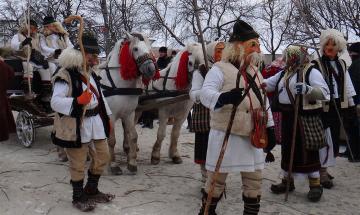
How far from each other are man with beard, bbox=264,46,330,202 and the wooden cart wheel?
14.7ft

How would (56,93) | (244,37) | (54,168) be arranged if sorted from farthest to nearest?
(54,168) < (56,93) < (244,37)

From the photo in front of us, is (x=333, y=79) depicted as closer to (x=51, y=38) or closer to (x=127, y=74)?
(x=127, y=74)

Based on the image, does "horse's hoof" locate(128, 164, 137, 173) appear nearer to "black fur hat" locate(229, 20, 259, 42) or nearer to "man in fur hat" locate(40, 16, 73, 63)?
"man in fur hat" locate(40, 16, 73, 63)

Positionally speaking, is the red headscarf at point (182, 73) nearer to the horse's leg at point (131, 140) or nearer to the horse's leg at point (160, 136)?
the horse's leg at point (160, 136)

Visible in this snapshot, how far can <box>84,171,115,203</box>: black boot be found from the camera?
4.82m

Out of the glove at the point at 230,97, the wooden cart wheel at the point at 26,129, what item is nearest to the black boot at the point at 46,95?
the wooden cart wheel at the point at 26,129

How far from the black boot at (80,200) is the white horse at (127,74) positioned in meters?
1.39

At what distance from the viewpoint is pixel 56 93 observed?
4.32 m

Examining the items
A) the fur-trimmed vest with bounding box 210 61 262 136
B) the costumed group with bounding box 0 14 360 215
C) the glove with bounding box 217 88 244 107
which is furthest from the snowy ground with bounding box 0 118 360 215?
the glove with bounding box 217 88 244 107

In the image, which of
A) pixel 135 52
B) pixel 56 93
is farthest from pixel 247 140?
pixel 135 52

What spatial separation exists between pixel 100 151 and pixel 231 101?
1.70m

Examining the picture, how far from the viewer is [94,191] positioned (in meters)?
4.86

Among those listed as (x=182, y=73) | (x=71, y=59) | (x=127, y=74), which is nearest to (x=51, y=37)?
(x=127, y=74)

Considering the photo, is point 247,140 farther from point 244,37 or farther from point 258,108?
point 244,37
